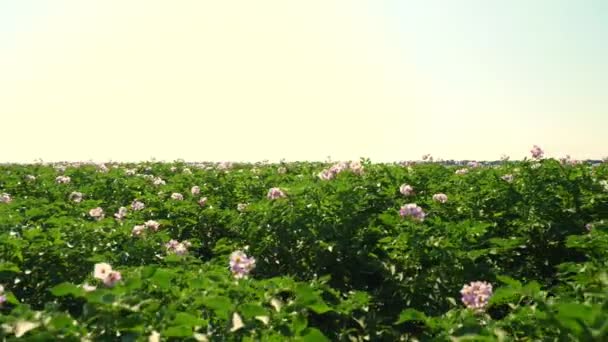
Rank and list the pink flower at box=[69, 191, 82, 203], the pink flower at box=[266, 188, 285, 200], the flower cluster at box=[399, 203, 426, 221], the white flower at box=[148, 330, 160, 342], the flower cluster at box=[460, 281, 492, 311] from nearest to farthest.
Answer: the white flower at box=[148, 330, 160, 342], the flower cluster at box=[460, 281, 492, 311], the flower cluster at box=[399, 203, 426, 221], the pink flower at box=[266, 188, 285, 200], the pink flower at box=[69, 191, 82, 203]

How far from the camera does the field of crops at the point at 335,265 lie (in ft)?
9.57

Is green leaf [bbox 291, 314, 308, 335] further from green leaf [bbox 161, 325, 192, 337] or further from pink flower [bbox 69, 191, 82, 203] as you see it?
pink flower [bbox 69, 191, 82, 203]

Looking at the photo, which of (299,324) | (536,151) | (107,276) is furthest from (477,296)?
(536,151)

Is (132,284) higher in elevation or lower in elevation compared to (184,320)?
higher

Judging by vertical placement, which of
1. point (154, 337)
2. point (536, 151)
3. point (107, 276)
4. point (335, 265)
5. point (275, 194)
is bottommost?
point (335, 265)

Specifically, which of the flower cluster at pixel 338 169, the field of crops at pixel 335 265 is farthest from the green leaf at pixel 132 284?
the flower cluster at pixel 338 169

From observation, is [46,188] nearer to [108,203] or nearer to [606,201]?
[108,203]

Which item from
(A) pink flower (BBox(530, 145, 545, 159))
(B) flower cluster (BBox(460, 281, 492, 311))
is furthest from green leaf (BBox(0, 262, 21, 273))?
(A) pink flower (BBox(530, 145, 545, 159))

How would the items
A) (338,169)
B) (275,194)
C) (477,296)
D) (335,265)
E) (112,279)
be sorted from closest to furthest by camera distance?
(112,279) → (477,296) → (335,265) → (275,194) → (338,169)

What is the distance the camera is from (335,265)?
559 cm

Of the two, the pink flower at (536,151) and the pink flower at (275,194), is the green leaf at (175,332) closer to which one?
the pink flower at (275,194)

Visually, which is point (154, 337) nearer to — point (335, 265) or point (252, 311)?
point (252, 311)

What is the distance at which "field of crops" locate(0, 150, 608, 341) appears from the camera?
2.92 m

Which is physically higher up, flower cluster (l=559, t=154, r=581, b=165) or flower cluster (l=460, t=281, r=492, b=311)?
flower cluster (l=559, t=154, r=581, b=165)
